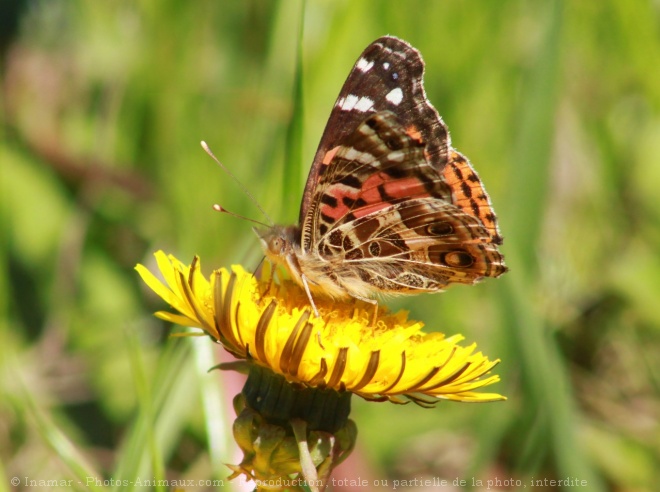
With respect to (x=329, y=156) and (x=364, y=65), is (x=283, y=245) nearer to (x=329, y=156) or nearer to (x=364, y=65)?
(x=329, y=156)

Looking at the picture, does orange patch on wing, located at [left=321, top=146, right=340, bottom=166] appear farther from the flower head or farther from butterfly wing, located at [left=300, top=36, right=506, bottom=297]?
the flower head

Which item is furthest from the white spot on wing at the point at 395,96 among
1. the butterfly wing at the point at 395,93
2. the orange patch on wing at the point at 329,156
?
the orange patch on wing at the point at 329,156

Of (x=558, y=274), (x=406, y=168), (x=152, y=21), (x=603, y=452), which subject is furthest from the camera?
(x=152, y=21)

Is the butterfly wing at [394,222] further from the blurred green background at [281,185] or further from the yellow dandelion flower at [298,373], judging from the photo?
the blurred green background at [281,185]

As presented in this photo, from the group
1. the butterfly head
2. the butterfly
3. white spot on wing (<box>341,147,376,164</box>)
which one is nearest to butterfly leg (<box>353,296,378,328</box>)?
the butterfly

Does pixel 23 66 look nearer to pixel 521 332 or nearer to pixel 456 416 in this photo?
pixel 456 416

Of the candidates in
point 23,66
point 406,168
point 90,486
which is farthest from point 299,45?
point 23,66

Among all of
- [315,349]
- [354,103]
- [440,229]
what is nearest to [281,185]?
[354,103]
